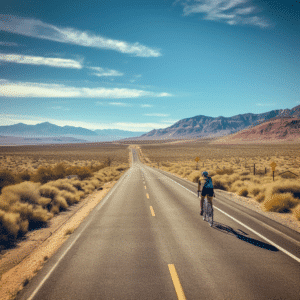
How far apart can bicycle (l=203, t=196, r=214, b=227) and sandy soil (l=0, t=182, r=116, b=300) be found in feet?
18.5

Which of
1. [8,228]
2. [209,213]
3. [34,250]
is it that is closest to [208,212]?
[209,213]

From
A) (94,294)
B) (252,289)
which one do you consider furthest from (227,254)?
(94,294)

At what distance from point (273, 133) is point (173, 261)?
640ft

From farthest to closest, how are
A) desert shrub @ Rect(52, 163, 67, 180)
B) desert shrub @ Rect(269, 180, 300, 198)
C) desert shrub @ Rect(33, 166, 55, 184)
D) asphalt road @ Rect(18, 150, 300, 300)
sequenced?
1. desert shrub @ Rect(52, 163, 67, 180)
2. desert shrub @ Rect(33, 166, 55, 184)
3. desert shrub @ Rect(269, 180, 300, 198)
4. asphalt road @ Rect(18, 150, 300, 300)

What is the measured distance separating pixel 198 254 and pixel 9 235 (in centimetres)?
699

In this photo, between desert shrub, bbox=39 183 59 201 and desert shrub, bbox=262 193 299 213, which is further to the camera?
desert shrub, bbox=39 183 59 201

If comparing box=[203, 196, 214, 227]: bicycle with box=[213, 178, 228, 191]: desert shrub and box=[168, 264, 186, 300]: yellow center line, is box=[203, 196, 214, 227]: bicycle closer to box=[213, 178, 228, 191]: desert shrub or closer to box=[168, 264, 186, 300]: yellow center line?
box=[168, 264, 186, 300]: yellow center line

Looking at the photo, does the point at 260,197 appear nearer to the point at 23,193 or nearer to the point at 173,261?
the point at 173,261

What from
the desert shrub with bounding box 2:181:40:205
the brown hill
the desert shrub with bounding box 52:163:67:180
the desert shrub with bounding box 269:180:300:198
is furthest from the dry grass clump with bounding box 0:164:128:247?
the brown hill

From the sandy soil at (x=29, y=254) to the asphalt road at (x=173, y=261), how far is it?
1.16ft

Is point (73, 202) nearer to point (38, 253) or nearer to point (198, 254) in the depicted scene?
point (38, 253)

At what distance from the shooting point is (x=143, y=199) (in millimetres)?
13352

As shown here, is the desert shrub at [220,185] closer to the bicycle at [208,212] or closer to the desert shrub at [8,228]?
the bicycle at [208,212]

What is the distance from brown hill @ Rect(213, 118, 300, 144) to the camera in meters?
153
